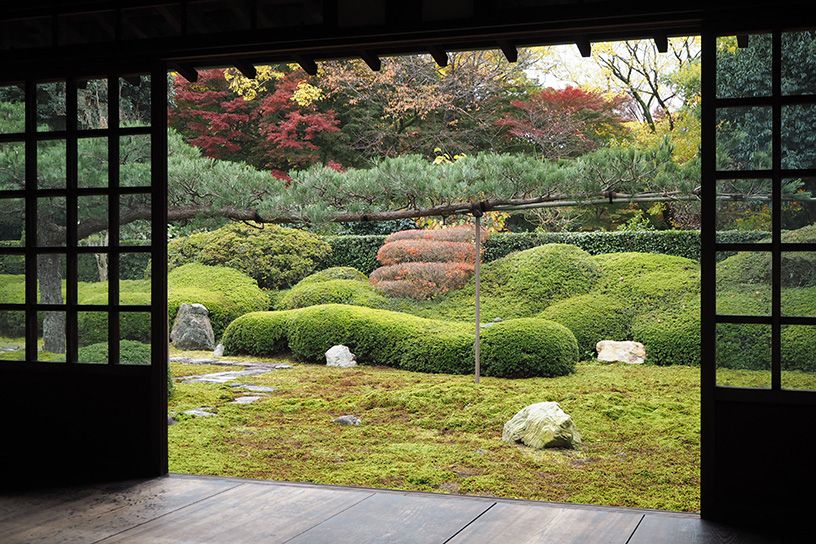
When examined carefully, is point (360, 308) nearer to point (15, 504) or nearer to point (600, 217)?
point (600, 217)

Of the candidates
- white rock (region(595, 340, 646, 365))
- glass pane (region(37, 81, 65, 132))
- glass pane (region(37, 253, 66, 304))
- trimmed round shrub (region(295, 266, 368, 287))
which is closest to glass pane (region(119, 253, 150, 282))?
glass pane (region(37, 253, 66, 304))

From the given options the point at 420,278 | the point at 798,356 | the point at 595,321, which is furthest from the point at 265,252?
the point at 798,356

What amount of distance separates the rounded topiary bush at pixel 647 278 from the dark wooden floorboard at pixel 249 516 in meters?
7.11

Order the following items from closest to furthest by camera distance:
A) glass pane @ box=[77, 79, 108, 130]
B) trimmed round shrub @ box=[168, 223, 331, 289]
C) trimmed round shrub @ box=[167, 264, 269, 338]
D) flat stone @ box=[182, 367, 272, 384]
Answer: glass pane @ box=[77, 79, 108, 130], flat stone @ box=[182, 367, 272, 384], trimmed round shrub @ box=[167, 264, 269, 338], trimmed round shrub @ box=[168, 223, 331, 289]

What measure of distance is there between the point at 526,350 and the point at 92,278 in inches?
233

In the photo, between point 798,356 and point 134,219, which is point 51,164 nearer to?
point 134,219

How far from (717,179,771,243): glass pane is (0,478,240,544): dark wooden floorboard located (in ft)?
8.14

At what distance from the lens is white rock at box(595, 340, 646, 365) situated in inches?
388

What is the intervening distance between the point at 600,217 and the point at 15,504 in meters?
9.29

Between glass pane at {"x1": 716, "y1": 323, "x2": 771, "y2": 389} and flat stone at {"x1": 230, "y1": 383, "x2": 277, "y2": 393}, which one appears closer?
glass pane at {"x1": 716, "y1": 323, "x2": 771, "y2": 389}

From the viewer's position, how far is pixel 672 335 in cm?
975

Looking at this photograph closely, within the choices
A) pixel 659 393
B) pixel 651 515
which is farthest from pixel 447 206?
pixel 651 515

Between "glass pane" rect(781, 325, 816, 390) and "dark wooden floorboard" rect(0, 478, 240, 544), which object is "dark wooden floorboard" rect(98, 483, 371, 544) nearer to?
"dark wooden floorboard" rect(0, 478, 240, 544)

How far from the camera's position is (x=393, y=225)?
12109mm
